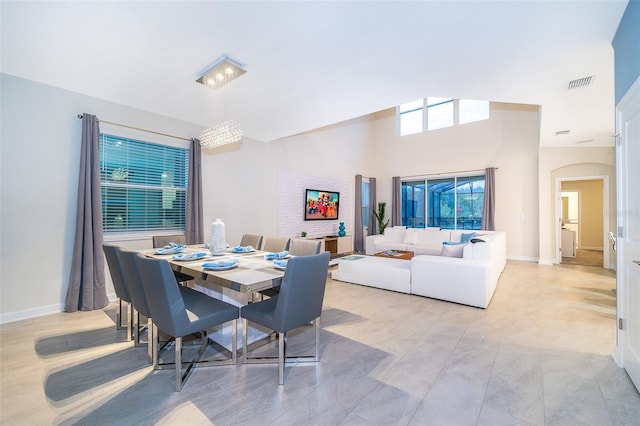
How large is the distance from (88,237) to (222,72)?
255 cm

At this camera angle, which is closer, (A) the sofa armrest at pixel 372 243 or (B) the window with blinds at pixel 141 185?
(B) the window with blinds at pixel 141 185

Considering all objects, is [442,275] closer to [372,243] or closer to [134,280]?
[372,243]

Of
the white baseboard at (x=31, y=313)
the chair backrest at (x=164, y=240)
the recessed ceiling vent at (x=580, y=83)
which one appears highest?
the recessed ceiling vent at (x=580, y=83)

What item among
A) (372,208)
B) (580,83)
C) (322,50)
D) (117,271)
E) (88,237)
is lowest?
(117,271)

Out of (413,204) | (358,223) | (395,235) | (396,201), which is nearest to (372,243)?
(395,235)

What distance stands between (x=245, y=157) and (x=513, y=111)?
21.4ft

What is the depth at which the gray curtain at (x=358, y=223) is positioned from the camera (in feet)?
26.7

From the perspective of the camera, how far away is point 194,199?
4340 mm

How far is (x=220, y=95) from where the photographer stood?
347 cm

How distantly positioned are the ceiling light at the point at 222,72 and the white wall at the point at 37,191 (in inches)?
67.4

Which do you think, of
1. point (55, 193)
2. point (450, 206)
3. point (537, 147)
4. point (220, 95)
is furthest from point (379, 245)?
point (55, 193)

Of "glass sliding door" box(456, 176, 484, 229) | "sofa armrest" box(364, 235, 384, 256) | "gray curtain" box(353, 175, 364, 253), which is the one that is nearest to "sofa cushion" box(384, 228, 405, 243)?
"sofa armrest" box(364, 235, 384, 256)

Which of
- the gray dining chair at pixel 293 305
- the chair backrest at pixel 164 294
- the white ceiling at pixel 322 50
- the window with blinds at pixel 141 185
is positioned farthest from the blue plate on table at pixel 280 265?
the window with blinds at pixel 141 185

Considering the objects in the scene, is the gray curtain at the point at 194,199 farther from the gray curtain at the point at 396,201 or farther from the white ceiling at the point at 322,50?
the gray curtain at the point at 396,201
